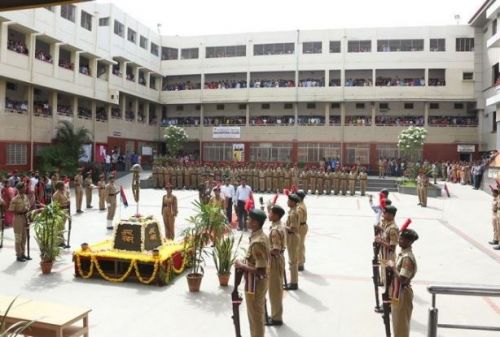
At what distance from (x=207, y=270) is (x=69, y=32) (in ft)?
78.0

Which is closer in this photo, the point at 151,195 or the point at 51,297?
the point at 51,297

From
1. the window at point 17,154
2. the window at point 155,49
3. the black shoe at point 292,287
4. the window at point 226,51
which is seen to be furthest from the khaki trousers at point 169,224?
the window at point 155,49

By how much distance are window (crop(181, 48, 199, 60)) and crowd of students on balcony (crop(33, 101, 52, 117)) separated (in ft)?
51.3

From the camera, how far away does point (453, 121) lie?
35688mm

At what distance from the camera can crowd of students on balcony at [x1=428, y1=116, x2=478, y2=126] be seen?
35344mm

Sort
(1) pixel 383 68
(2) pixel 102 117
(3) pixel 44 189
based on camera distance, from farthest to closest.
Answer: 1. (1) pixel 383 68
2. (2) pixel 102 117
3. (3) pixel 44 189

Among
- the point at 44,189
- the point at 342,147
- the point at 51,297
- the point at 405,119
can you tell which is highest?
the point at 405,119

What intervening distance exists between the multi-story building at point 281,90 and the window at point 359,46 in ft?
0.29

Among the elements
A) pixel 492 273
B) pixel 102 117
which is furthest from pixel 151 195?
pixel 492 273

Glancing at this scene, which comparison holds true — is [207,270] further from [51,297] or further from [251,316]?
[251,316]

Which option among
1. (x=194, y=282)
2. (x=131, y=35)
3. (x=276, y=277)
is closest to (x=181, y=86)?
(x=131, y=35)

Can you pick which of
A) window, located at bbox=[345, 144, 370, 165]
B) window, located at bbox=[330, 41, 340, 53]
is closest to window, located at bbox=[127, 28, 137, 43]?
window, located at bbox=[330, 41, 340, 53]

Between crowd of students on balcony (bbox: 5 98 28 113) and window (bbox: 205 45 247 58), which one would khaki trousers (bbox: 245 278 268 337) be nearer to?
crowd of students on balcony (bbox: 5 98 28 113)

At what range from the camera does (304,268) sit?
916 centimetres
